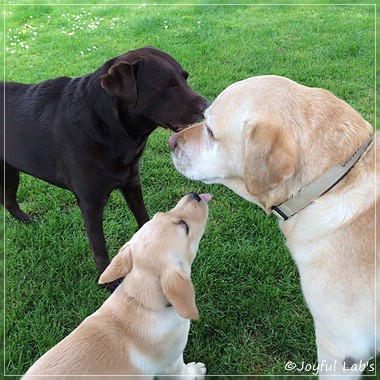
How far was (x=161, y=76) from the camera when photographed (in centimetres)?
322

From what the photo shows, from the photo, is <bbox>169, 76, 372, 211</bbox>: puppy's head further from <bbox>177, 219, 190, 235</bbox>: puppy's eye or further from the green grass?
the green grass

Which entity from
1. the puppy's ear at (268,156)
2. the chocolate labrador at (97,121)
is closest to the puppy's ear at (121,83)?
the chocolate labrador at (97,121)

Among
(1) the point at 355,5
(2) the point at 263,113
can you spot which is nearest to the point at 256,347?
(2) the point at 263,113

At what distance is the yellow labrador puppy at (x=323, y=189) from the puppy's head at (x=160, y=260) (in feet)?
1.79

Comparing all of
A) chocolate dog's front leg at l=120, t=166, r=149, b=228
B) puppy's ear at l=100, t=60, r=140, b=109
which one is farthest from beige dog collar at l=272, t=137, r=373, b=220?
chocolate dog's front leg at l=120, t=166, r=149, b=228

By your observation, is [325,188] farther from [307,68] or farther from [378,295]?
[307,68]

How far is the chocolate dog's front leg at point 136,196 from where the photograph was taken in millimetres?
3469

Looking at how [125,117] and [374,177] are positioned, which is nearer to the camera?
[374,177]

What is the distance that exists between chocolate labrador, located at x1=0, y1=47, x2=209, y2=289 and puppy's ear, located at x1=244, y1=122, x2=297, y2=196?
124 centimetres

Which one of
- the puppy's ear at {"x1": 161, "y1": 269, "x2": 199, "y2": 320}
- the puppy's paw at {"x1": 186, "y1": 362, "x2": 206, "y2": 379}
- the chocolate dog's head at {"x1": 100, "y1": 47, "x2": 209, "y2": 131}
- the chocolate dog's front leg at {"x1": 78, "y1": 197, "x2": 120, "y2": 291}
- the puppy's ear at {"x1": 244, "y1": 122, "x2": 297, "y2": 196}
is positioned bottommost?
the puppy's paw at {"x1": 186, "y1": 362, "x2": 206, "y2": 379}

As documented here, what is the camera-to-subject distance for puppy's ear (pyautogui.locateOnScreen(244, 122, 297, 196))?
201 cm

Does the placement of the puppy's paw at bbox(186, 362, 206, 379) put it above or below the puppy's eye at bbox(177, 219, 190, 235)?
below

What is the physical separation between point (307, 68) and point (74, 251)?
12.8 ft

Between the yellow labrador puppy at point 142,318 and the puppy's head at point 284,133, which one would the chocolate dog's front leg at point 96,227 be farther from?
the puppy's head at point 284,133
